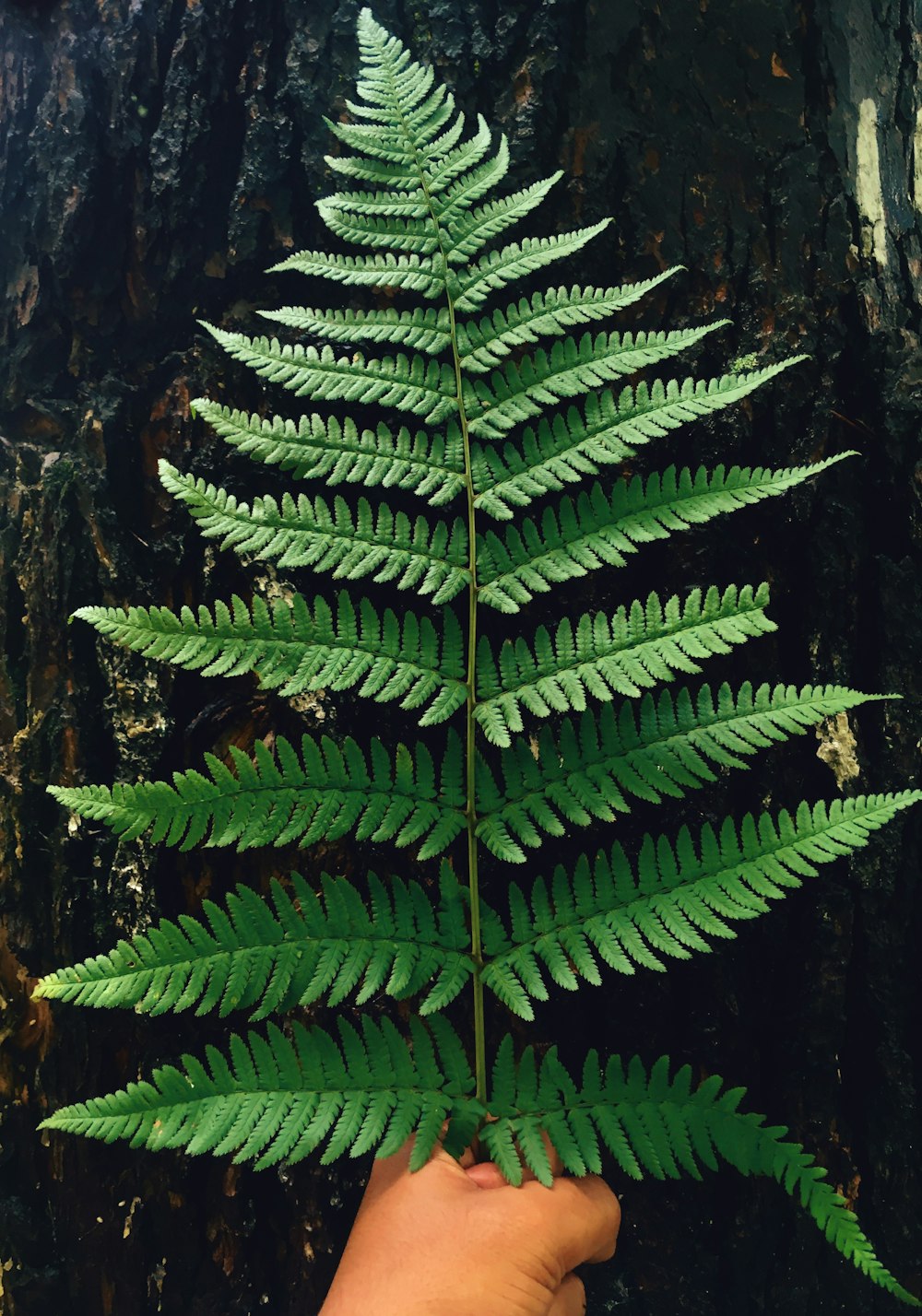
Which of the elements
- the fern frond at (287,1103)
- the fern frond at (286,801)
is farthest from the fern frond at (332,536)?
the fern frond at (287,1103)

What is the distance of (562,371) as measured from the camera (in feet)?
5.96

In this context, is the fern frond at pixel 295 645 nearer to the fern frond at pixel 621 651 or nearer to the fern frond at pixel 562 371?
the fern frond at pixel 621 651

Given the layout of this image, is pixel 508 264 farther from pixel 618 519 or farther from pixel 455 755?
pixel 455 755

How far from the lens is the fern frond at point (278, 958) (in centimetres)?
153

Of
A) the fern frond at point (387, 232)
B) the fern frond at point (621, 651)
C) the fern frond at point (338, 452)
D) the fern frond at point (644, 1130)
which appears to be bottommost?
the fern frond at point (644, 1130)

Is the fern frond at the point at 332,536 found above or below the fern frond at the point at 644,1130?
above

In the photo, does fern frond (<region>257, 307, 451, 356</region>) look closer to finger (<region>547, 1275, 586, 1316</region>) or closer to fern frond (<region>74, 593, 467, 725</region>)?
fern frond (<region>74, 593, 467, 725</region>)

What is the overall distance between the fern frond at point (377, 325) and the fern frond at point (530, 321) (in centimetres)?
5

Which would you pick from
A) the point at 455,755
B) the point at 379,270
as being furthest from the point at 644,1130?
the point at 379,270

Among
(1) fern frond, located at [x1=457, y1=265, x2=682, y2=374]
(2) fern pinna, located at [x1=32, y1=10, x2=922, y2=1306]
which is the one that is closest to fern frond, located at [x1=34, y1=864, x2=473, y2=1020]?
(2) fern pinna, located at [x1=32, y1=10, x2=922, y2=1306]

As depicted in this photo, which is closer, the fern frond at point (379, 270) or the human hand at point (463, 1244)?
the human hand at point (463, 1244)

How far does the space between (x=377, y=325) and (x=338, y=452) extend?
0.31 m

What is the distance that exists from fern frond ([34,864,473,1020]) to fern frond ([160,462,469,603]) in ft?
1.91

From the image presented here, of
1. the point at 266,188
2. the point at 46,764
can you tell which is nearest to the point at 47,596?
the point at 46,764
